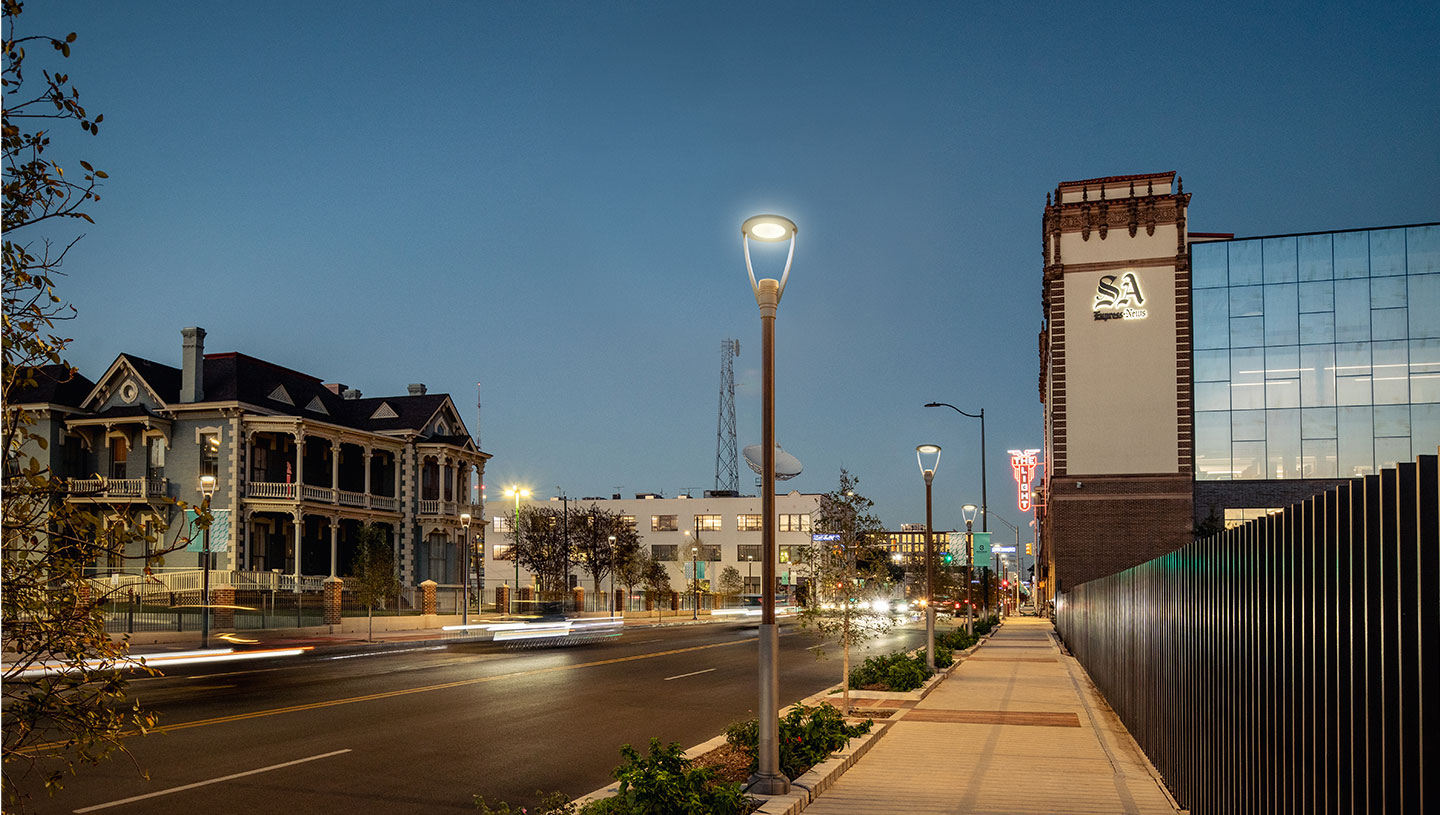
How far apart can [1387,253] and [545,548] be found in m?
62.2

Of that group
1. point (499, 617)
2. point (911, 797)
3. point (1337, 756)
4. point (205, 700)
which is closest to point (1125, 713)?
point (911, 797)

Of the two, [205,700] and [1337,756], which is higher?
[1337,756]

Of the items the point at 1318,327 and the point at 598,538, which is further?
the point at 598,538

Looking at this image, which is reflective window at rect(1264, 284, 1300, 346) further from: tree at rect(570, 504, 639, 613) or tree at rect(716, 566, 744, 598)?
tree at rect(716, 566, 744, 598)

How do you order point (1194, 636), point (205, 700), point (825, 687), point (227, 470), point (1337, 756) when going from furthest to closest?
point (227, 470) < point (825, 687) < point (205, 700) < point (1194, 636) < point (1337, 756)

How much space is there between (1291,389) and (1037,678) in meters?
35.8

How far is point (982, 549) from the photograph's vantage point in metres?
39.6

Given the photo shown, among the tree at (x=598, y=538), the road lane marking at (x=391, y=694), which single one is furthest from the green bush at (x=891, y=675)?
the tree at (x=598, y=538)

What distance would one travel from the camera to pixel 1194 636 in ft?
30.7

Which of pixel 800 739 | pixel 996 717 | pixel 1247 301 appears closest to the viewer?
pixel 800 739

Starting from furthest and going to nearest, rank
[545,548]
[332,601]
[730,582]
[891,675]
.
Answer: [730,582]
[545,548]
[332,601]
[891,675]

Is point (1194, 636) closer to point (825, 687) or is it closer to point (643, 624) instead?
point (825, 687)

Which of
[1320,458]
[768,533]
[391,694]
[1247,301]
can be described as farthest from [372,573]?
[1320,458]

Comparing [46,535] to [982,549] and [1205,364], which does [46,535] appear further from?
[1205,364]
